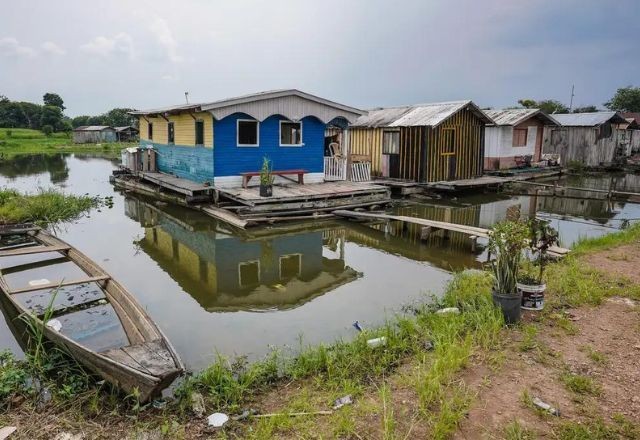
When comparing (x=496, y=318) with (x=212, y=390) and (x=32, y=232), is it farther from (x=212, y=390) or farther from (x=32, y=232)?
(x=32, y=232)

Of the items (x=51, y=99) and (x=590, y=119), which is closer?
(x=590, y=119)

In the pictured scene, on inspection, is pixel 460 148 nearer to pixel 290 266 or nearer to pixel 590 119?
pixel 290 266

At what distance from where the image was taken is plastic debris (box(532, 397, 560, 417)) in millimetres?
3753

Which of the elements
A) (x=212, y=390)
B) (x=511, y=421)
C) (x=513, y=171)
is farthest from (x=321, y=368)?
(x=513, y=171)

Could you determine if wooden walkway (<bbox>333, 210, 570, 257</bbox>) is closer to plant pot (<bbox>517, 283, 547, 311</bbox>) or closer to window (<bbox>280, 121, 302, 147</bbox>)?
plant pot (<bbox>517, 283, 547, 311</bbox>)

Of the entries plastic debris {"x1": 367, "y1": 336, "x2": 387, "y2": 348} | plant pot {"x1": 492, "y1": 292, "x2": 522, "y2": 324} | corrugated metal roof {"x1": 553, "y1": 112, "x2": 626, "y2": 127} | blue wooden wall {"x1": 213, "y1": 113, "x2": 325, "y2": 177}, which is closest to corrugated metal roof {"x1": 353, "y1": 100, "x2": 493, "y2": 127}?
blue wooden wall {"x1": 213, "y1": 113, "x2": 325, "y2": 177}

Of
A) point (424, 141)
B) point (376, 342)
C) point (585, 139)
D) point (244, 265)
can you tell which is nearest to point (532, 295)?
point (376, 342)

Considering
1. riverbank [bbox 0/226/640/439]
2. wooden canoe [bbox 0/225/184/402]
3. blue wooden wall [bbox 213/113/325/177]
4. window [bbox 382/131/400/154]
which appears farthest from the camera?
window [bbox 382/131/400/154]

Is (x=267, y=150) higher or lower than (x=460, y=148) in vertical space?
lower

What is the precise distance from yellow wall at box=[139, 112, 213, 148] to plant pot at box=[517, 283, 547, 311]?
1060 centimetres

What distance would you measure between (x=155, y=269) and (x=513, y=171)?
18424 millimetres

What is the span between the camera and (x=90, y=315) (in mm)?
6582

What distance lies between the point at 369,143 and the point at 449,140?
327cm

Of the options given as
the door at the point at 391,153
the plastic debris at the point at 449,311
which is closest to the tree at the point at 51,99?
the door at the point at 391,153
